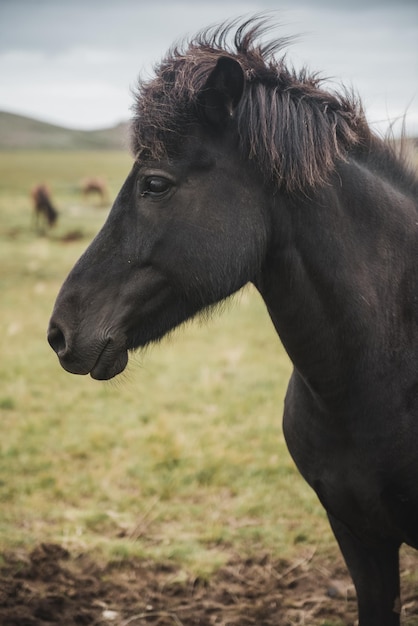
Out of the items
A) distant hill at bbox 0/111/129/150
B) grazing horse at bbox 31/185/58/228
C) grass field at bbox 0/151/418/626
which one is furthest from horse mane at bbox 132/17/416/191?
distant hill at bbox 0/111/129/150

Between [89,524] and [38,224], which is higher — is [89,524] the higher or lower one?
the higher one

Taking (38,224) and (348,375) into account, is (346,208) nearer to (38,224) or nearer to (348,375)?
(348,375)

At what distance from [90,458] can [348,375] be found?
4.37 m

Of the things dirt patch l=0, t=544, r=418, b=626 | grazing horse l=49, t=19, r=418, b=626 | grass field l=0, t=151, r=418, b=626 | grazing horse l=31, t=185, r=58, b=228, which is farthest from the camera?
grazing horse l=31, t=185, r=58, b=228

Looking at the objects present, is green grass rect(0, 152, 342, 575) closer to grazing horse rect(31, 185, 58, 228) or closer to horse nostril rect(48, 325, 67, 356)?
horse nostril rect(48, 325, 67, 356)

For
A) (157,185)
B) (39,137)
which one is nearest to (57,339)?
(157,185)

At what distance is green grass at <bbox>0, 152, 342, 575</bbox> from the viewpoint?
4.88 meters

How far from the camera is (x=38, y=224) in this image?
86.2ft

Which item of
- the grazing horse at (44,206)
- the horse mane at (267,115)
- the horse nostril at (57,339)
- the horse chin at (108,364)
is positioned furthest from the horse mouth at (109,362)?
the grazing horse at (44,206)

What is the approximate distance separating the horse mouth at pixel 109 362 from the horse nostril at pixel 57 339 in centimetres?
14

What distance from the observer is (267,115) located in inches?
94.2

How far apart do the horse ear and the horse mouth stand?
3.13 ft

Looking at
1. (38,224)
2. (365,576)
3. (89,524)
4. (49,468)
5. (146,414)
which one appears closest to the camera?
(365,576)

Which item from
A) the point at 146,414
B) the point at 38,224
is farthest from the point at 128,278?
the point at 38,224
